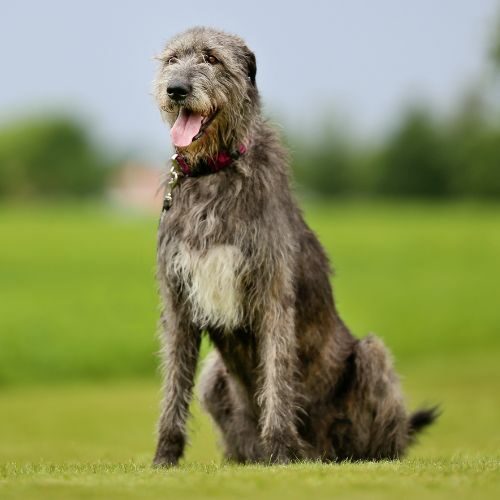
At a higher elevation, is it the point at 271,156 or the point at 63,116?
the point at 271,156

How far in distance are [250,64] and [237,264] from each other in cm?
159

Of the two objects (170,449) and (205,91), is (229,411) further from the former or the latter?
(205,91)

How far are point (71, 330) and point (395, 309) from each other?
Answer: 8.66m

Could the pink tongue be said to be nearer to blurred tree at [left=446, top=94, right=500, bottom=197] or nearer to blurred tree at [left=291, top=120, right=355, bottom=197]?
blurred tree at [left=446, top=94, right=500, bottom=197]

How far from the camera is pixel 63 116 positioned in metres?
177

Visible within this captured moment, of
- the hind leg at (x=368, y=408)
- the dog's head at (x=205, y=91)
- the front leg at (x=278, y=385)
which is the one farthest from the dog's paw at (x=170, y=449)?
the dog's head at (x=205, y=91)

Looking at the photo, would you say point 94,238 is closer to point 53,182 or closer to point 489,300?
point 489,300

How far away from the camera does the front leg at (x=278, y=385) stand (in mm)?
8844

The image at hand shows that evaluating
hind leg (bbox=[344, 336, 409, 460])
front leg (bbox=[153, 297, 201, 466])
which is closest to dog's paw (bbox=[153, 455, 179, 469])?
front leg (bbox=[153, 297, 201, 466])

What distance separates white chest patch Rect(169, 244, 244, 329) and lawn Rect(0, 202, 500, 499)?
1.13 meters

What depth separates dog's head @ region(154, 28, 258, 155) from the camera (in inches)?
339

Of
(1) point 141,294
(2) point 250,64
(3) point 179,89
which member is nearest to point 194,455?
(2) point 250,64

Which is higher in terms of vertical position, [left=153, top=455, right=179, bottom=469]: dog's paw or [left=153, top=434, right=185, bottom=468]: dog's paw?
[left=153, top=434, right=185, bottom=468]: dog's paw

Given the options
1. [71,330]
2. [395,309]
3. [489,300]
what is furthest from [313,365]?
[489,300]
